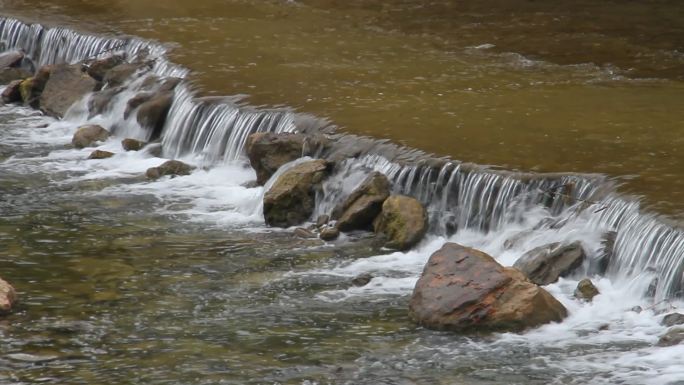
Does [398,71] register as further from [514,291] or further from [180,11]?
[514,291]

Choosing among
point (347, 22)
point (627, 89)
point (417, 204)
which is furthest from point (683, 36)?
point (417, 204)

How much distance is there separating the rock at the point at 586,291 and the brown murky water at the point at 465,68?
1.29 m

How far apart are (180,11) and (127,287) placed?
14009 mm

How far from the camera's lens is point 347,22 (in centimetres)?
2566

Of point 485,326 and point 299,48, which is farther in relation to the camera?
point 299,48

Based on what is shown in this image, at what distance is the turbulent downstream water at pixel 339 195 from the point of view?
1181 cm

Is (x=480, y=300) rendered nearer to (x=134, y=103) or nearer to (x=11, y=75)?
(x=134, y=103)

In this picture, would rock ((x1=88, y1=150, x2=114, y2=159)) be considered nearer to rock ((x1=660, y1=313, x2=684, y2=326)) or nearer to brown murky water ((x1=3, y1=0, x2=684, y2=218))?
brown murky water ((x1=3, y1=0, x2=684, y2=218))

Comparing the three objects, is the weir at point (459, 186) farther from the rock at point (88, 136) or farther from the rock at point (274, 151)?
the rock at point (88, 136)

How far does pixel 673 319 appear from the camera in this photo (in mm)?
12211

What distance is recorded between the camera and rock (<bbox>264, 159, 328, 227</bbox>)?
1625 cm

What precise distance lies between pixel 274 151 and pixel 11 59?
34.0 ft

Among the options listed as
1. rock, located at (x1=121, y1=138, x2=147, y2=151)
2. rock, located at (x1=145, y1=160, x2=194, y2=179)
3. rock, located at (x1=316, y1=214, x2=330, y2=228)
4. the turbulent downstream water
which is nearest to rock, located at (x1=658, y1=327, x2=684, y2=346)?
the turbulent downstream water

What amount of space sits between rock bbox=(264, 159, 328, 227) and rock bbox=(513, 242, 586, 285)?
11.2ft
